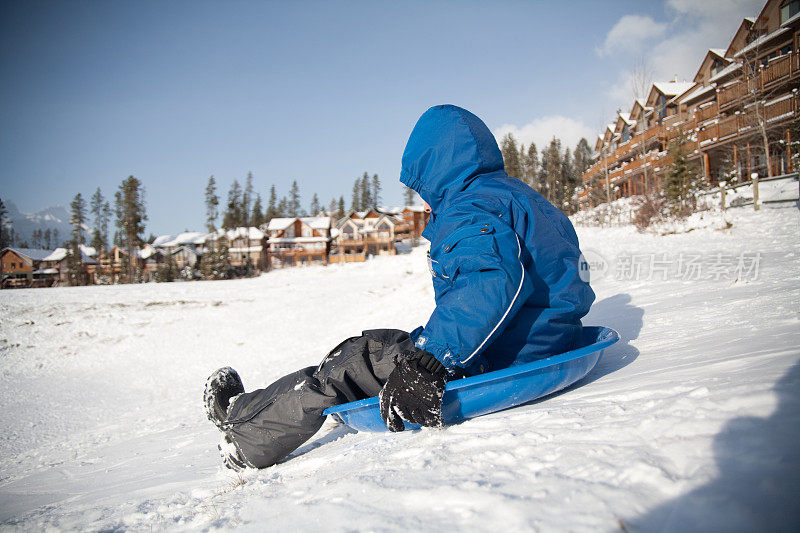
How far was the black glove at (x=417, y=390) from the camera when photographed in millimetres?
1838

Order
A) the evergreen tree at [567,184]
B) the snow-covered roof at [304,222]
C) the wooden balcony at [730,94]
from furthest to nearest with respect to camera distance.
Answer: the snow-covered roof at [304,222] < the evergreen tree at [567,184] < the wooden balcony at [730,94]

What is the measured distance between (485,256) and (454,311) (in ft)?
0.98

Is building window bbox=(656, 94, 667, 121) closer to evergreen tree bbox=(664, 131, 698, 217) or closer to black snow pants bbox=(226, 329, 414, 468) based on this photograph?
evergreen tree bbox=(664, 131, 698, 217)

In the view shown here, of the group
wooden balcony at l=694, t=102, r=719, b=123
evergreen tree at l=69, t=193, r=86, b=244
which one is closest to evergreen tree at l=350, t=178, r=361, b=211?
evergreen tree at l=69, t=193, r=86, b=244

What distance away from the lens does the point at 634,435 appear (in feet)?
4.33

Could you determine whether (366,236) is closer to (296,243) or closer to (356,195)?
(296,243)

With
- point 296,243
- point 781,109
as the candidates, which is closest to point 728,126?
point 781,109

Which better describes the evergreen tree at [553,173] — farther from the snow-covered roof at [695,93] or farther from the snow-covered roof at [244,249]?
the snow-covered roof at [244,249]

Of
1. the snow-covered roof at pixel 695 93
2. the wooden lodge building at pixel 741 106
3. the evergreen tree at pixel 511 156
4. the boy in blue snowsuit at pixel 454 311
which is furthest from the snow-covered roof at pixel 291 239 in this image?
the boy in blue snowsuit at pixel 454 311

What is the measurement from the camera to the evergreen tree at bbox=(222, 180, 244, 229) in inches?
2370

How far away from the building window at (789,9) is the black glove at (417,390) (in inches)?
1026

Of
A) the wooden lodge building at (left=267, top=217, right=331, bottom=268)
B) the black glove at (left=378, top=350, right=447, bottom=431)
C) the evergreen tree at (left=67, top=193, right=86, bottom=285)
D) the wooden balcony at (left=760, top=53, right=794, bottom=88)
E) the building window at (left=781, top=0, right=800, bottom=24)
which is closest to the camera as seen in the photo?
the black glove at (left=378, top=350, right=447, bottom=431)

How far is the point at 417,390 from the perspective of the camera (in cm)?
185

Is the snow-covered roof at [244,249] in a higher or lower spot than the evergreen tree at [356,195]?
lower
